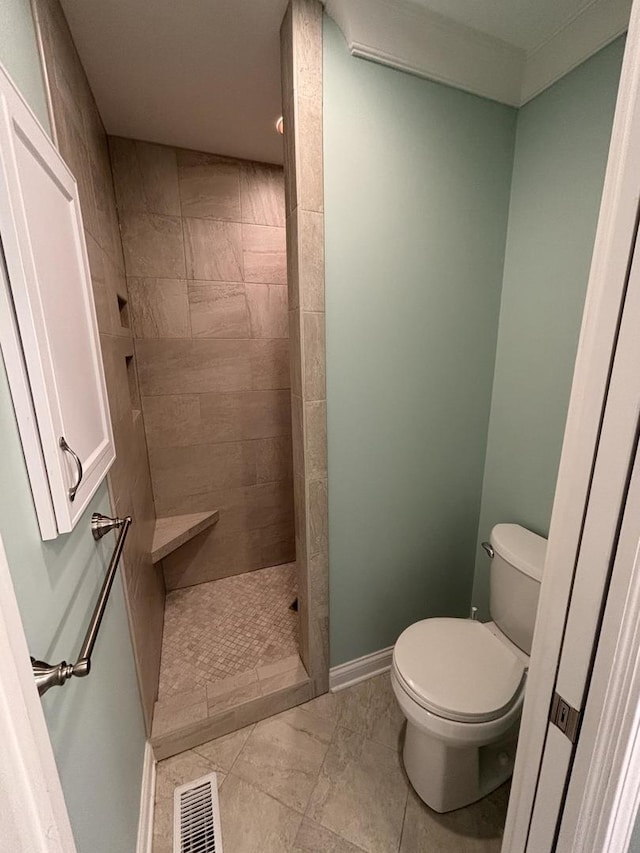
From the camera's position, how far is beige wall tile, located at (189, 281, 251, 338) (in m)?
1.98

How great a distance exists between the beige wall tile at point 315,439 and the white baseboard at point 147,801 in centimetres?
113

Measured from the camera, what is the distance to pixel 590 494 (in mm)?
462

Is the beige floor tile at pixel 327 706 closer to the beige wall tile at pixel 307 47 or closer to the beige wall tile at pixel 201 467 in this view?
the beige wall tile at pixel 201 467

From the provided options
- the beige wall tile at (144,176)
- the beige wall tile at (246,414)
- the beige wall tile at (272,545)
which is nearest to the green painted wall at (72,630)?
the beige wall tile at (144,176)

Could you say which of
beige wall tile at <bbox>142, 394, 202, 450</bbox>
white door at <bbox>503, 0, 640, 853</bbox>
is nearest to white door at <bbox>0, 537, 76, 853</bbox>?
white door at <bbox>503, 0, 640, 853</bbox>

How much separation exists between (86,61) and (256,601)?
100 inches

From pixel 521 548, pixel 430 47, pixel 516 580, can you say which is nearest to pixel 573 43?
pixel 430 47

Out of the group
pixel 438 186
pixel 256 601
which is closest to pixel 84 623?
pixel 256 601

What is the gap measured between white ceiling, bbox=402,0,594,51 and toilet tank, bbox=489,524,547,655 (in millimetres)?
1745

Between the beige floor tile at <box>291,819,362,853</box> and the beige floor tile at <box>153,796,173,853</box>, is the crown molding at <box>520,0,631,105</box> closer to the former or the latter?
the beige floor tile at <box>291,819,362,853</box>

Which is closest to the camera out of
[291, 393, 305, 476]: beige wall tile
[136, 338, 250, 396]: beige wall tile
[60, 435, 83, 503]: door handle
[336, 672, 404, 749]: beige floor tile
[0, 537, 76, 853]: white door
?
[0, 537, 76, 853]: white door

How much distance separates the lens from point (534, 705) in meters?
0.57

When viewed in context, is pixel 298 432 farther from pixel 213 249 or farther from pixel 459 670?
pixel 213 249

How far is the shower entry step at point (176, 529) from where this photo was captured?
184 cm
